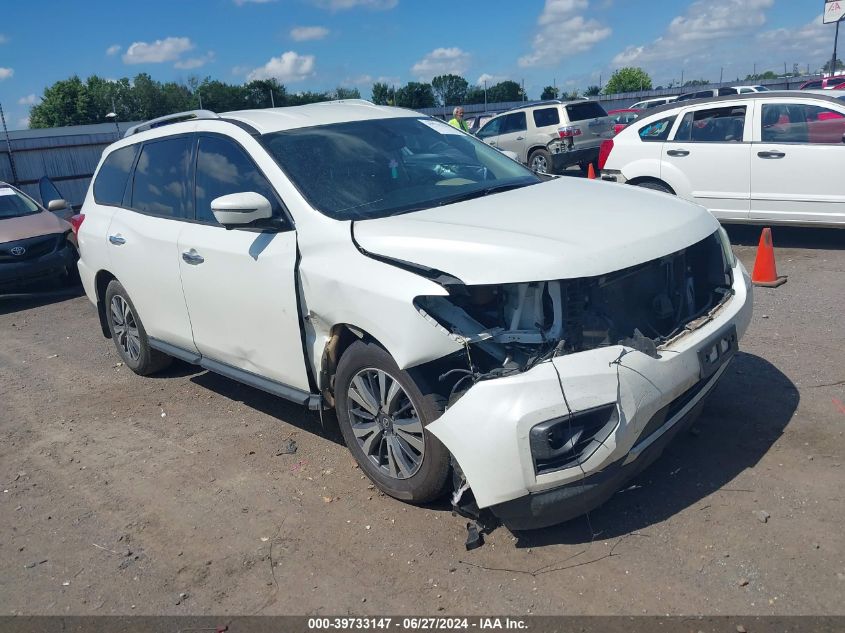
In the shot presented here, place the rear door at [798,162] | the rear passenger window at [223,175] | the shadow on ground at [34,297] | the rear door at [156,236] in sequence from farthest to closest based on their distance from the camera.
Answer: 1. the shadow on ground at [34,297]
2. the rear door at [798,162]
3. the rear door at [156,236]
4. the rear passenger window at [223,175]

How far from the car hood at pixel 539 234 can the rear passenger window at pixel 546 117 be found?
1376 cm

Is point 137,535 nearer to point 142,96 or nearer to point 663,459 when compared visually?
point 663,459

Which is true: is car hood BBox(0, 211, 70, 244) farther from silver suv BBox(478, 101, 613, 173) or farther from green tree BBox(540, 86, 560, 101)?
green tree BBox(540, 86, 560, 101)

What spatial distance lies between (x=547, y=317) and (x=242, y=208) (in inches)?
70.0

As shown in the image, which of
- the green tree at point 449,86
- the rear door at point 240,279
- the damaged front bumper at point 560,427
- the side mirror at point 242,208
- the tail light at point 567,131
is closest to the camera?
the damaged front bumper at point 560,427

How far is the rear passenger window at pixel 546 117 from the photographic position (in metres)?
17.4

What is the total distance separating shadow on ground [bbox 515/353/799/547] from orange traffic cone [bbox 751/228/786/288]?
2.51 meters

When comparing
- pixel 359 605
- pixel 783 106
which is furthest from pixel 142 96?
pixel 359 605

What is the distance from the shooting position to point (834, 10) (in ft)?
130

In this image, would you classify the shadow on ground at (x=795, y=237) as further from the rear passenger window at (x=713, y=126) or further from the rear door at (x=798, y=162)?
the rear passenger window at (x=713, y=126)

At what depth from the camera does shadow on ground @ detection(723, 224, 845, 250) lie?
8977mm

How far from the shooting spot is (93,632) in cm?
320

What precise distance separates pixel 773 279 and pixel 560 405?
5.22 m

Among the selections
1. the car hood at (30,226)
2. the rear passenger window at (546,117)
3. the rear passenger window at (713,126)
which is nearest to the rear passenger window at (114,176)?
the car hood at (30,226)
